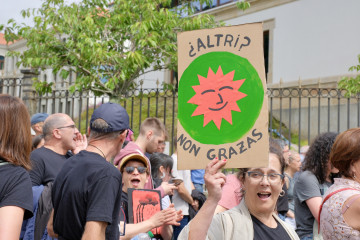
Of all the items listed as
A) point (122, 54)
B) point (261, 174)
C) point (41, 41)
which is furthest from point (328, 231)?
point (41, 41)

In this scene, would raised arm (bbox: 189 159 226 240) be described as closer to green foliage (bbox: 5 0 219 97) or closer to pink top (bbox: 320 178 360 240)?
pink top (bbox: 320 178 360 240)

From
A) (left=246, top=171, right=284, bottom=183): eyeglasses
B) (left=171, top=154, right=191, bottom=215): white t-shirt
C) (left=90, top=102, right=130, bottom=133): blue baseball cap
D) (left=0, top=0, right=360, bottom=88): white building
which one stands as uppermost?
(left=0, top=0, right=360, bottom=88): white building

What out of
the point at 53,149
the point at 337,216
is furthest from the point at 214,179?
the point at 53,149

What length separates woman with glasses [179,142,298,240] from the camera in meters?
2.31

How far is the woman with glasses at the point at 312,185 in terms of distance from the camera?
386 cm

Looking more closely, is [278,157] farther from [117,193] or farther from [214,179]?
[117,193]

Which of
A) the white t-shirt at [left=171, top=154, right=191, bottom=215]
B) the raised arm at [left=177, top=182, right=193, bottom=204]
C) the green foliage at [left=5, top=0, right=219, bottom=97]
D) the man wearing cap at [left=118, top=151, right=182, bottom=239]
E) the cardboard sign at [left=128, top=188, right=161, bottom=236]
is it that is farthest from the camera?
the green foliage at [left=5, top=0, right=219, bottom=97]

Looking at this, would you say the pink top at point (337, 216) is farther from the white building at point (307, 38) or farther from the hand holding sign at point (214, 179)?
the white building at point (307, 38)

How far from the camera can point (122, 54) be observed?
9.18m

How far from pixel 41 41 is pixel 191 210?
5.22m

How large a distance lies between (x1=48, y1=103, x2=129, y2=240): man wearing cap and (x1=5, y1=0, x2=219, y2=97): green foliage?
18.5 feet

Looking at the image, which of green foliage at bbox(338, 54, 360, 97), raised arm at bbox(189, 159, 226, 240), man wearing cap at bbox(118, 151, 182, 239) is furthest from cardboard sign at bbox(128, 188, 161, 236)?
green foliage at bbox(338, 54, 360, 97)

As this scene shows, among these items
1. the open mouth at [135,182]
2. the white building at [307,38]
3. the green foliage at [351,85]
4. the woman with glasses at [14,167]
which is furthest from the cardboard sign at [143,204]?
the white building at [307,38]

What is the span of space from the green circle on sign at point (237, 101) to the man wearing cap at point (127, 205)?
48.7 inches
